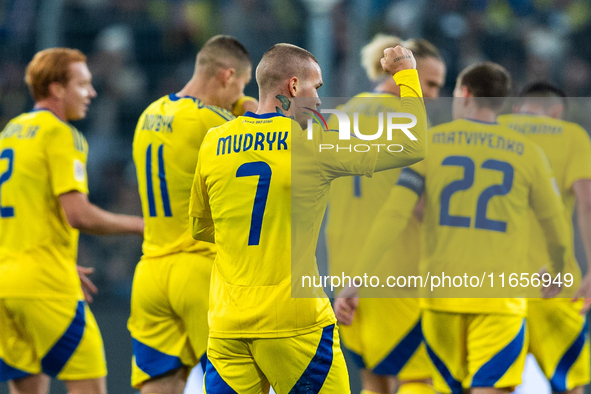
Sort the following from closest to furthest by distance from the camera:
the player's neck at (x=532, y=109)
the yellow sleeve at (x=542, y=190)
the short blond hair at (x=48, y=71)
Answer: the yellow sleeve at (x=542, y=190)
the short blond hair at (x=48, y=71)
the player's neck at (x=532, y=109)

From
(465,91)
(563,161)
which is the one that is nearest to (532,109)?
(563,161)

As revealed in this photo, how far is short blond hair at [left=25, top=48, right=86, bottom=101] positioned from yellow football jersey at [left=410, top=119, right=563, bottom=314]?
217 cm

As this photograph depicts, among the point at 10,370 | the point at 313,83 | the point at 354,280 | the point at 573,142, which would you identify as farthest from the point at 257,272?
the point at 573,142

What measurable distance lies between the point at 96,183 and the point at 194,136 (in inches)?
318

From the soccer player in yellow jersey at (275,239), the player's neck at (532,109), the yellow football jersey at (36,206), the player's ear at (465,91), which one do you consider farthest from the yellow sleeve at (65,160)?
the player's neck at (532,109)

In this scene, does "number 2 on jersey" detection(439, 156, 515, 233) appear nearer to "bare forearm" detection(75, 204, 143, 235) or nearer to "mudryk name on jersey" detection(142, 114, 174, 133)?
"mudryk name on jersey" detection(142, 114, 174, 133)

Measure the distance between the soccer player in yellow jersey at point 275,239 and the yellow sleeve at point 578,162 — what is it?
81.3 inches

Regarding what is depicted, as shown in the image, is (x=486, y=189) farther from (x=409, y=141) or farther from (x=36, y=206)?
(x=36, y=206)

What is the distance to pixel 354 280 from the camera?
384cm

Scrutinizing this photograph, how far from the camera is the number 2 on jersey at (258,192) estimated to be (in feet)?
9.30

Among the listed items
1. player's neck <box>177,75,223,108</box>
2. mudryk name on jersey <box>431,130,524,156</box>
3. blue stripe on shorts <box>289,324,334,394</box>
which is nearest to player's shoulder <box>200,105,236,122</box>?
player's neck <box>177,75,223,108</box>

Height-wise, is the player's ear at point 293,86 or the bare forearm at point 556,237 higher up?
the player's ear at point 293,86

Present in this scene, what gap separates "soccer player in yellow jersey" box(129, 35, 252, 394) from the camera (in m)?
3.81

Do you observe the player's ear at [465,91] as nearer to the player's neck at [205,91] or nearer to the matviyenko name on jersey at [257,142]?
the player's neck at [205,91]
